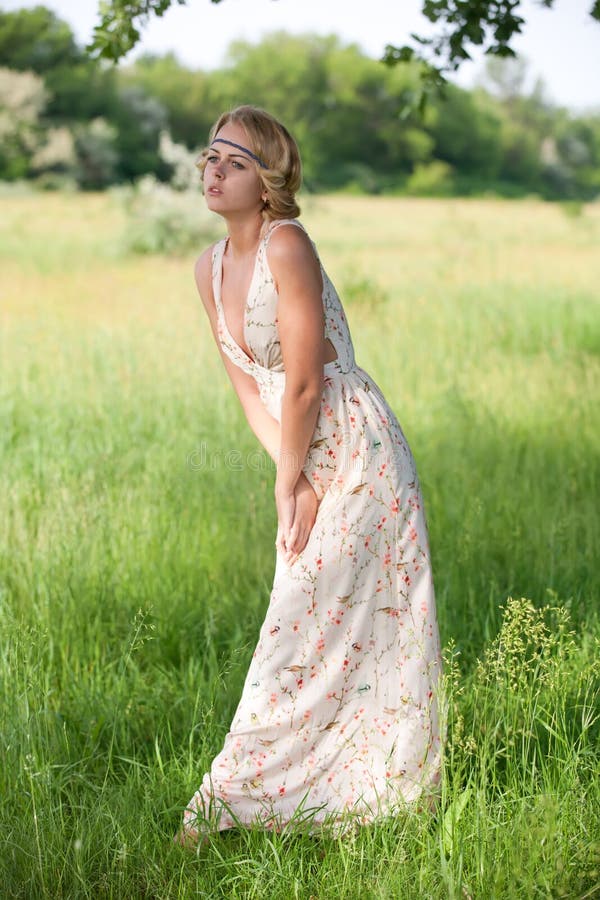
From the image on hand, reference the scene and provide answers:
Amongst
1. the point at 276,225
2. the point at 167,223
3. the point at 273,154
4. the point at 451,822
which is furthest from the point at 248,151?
the point at 167,223

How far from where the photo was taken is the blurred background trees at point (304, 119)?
1737 inches

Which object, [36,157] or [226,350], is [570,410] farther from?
[36,157]

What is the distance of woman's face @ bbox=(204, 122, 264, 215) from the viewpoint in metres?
2.50

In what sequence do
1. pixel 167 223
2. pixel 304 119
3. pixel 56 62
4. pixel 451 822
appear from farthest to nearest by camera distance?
1. pixel 304 119
2. pixel 56 62
3. pixel 167 223
4. pixel 451 822

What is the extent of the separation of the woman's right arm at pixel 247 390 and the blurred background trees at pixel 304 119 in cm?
3957

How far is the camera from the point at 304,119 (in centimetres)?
6631

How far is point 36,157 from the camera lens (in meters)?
43.8

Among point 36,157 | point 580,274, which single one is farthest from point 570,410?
point 36,157

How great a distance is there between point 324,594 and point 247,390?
601 mm

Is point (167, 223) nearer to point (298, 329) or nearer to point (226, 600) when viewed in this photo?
point (226, 600)

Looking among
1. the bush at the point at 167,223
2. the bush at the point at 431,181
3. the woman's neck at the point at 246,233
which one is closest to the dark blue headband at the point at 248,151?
the woman's neck at the point at 246,233

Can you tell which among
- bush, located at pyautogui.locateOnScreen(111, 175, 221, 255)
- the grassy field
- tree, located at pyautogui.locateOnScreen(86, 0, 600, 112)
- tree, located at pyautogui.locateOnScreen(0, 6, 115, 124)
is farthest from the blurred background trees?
tree, located at pyautogui.locateOnScreen(86, 0, 600, 112)

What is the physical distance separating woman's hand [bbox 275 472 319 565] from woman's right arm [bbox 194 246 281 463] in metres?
0.16

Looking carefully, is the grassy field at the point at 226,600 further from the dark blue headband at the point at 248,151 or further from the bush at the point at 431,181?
the bush at the point at 431,181
